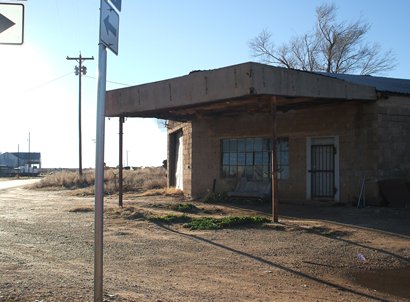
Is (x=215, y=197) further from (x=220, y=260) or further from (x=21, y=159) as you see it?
(x=21, y=159)

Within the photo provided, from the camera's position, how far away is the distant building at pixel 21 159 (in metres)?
113

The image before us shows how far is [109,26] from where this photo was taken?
5.27 meters

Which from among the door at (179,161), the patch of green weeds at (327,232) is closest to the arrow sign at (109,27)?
the patch of green weeds at (327,232)

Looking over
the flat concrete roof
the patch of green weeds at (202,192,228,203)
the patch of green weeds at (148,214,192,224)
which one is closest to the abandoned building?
the flat concrete roof

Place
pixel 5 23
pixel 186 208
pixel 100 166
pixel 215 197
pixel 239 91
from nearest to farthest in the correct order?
pixel 100 166 < pixel 5 23 < pixel 239 91 < pixel 186 208 < pixel 215 197

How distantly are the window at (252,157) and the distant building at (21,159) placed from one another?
9283 cm

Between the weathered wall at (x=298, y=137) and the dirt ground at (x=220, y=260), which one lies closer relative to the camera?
the dirt ground at (x=220, y=260)

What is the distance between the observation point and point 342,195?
56.3 feet

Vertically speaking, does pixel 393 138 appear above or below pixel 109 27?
below

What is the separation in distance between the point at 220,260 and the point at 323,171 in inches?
363

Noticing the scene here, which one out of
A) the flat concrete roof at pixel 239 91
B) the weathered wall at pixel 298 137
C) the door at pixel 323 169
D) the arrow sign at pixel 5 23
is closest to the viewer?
the arrow sign at pixel 5 23

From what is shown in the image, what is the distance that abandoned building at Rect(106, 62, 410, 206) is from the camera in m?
13.9

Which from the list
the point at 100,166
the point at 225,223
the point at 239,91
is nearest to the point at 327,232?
the point at 225,223

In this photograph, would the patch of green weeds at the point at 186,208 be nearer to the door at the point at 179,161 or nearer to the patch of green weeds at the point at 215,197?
the patch of green weeds at the point at 215,197
